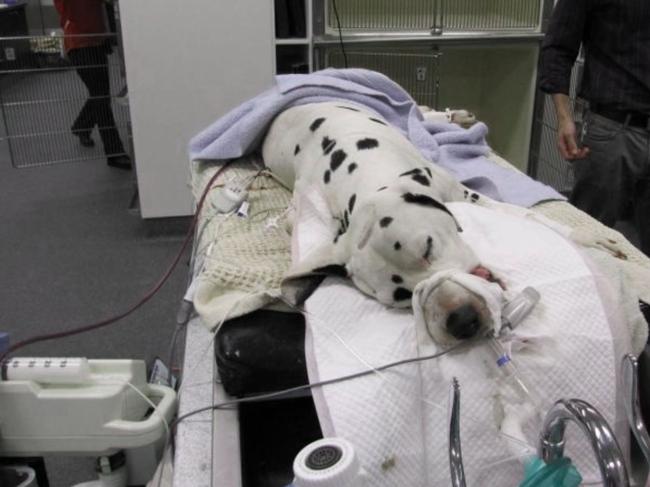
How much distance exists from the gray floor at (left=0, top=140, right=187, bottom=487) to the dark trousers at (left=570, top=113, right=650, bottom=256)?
4.21 feet

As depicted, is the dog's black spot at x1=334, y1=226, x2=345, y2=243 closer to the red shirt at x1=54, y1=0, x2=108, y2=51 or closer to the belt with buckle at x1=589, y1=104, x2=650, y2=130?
the belt with buckle at x1=589, y1=104, x2=650, y2=130

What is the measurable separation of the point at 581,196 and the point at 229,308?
1.24m

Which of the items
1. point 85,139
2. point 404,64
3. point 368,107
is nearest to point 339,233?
point 368,107

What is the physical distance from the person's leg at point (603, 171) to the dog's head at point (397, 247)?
99 cm

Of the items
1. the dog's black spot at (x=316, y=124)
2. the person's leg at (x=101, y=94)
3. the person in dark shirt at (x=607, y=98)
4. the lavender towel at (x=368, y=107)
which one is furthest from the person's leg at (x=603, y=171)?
the person's leg at (x=101, y=94)

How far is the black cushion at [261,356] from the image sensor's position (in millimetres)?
858

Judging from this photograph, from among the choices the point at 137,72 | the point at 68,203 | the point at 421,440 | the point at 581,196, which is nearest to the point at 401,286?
the point at 421,440

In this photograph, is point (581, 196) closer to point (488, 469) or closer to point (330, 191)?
point (330, 191)

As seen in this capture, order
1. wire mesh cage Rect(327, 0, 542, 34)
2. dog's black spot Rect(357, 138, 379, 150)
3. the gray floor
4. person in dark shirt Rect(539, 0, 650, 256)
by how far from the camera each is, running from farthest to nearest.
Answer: wire mesh cage Rect(327, 0, 542, 34) < the gray floor < person in dark shirt Rect(539, 0, 650, 256) < dog's black spot Rect(357, 138, 379, 150)

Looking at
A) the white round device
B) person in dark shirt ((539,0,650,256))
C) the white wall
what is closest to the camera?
the white round device

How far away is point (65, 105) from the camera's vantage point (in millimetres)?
2943

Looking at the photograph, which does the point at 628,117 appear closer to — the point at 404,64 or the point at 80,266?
the point at 404,64

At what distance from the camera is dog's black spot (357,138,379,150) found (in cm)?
114

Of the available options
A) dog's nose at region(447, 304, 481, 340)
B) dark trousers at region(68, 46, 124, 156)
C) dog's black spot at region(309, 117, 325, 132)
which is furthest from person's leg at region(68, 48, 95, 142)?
dog's nose at region(447, 304, 481, 340)
